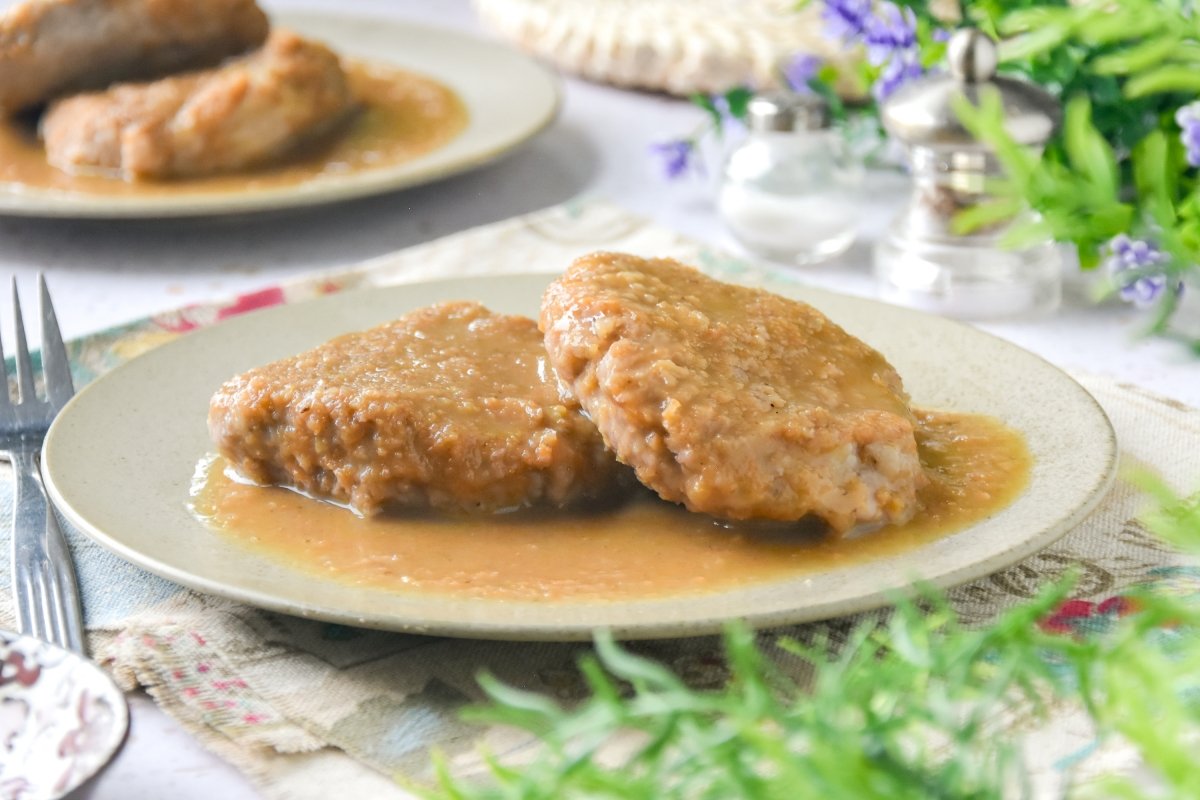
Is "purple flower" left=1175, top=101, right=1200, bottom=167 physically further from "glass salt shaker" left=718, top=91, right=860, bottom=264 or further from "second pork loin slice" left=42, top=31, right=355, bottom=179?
"second pork loin slice" left=42, top=31, right=355, bottom=179

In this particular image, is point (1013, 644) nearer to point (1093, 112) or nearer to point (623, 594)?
point (623, 594)

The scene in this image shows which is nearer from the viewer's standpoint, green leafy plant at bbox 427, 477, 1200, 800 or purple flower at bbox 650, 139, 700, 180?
green leafy plant at bbox 427, 477, 1200, 800

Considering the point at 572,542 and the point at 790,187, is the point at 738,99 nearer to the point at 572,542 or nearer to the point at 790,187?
the point at 790,187

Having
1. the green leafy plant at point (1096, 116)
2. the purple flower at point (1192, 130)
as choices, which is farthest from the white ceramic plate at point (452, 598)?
the purple flower at point (1192, 130)

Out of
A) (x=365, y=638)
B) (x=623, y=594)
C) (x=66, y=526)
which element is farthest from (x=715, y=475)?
(x=66, y=526)

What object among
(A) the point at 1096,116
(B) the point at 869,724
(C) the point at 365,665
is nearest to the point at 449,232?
(A) the point at 1096,116

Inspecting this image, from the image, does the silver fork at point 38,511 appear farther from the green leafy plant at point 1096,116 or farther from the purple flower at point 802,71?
the purple flower at point 802,71

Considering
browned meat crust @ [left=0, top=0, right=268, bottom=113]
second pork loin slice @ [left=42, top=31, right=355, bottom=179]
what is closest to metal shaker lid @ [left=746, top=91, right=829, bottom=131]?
second pork loin slice @ [left=42, top=31, right=355, bottom=179]
